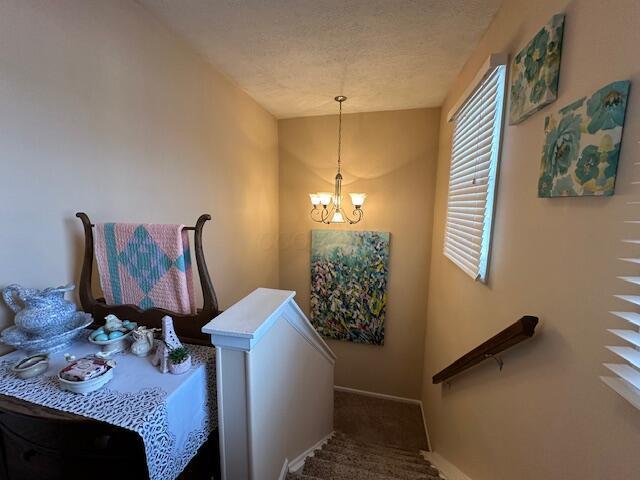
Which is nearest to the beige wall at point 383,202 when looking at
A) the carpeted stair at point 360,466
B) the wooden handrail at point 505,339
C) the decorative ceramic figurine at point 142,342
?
the carpeted stair at point 360,466

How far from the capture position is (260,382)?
1059mm

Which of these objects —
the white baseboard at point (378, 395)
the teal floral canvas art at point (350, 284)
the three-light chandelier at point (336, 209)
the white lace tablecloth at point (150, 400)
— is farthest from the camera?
the white baseboard at point (378, 395)

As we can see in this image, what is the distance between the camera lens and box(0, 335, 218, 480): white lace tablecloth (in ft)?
2.51

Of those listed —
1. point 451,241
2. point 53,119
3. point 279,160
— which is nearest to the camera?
point 53,119

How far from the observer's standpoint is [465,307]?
71.6 inches

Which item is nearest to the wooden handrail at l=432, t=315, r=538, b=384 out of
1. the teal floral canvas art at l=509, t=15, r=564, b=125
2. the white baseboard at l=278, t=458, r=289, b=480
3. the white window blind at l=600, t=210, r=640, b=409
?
the white window blind at l=600, t=210, r=640, b=409

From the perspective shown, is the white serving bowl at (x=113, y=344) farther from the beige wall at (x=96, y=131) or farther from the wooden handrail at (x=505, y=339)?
the wooden handrail at (x=505, y=339)

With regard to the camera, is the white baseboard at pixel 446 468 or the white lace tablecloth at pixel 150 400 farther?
the white baseboard at pixel 446 468

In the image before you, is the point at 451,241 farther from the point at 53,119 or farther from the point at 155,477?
the point at 53,119

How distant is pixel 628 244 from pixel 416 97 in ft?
→ 8.27

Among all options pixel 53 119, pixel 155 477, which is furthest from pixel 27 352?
pixel 53 119

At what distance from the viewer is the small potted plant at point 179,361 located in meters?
0.94

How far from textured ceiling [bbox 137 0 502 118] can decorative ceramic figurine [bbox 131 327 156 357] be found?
5.66 feet

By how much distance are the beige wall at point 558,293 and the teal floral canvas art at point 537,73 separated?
0.03m
